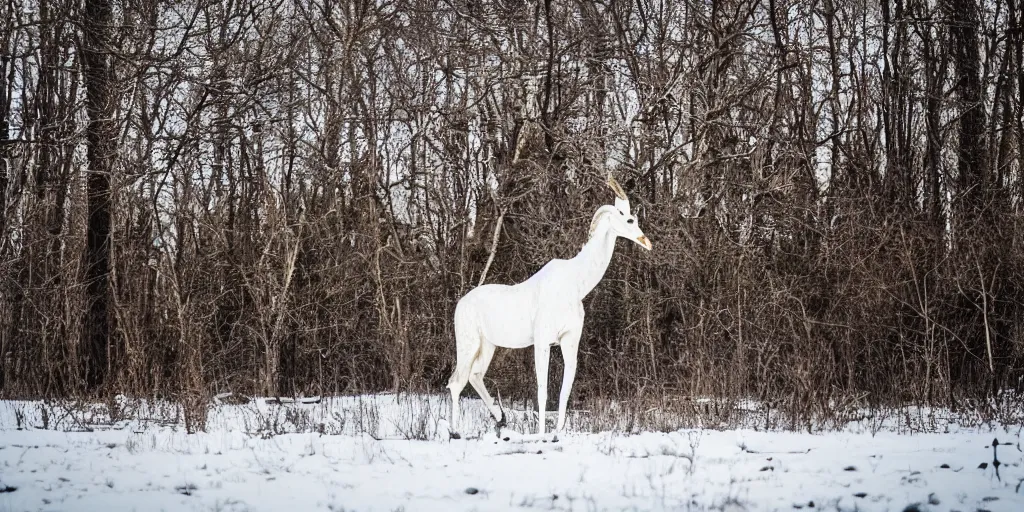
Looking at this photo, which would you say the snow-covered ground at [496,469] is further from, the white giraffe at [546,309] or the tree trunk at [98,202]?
the tree trunk at [98,202]

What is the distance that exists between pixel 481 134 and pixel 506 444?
7.98m

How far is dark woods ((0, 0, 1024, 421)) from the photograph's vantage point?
12656 mm

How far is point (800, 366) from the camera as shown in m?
9.80

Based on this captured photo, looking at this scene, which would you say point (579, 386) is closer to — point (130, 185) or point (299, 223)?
point (299, 223)

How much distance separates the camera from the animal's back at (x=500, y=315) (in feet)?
29.2

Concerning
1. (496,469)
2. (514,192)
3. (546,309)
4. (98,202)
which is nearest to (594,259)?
(546,309)

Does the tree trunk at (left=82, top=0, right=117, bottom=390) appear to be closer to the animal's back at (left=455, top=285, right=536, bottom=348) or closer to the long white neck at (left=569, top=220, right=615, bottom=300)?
the animal's back at (left=455, top=285, right=536, bottom=348)

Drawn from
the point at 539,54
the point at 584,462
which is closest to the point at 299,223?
the point at 539,54

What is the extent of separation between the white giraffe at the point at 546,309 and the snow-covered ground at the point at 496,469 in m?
0.57

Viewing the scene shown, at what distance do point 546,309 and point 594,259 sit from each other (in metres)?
0.61

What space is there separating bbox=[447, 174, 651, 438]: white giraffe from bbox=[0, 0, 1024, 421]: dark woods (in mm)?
2834

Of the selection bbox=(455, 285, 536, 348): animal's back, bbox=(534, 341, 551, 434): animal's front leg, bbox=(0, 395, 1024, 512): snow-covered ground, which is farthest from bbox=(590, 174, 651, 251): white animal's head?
bbox=(0, 395, 1024, 512): snow-covered ground

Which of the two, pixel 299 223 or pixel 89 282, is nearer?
pixel 89 282

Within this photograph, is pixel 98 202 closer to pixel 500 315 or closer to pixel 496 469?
pixel 500 315
